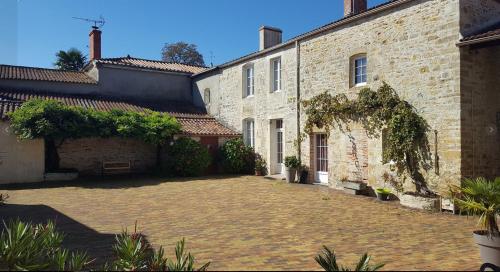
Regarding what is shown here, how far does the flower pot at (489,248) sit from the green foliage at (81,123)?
1344 cm

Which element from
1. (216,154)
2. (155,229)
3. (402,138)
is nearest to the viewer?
(155,229)

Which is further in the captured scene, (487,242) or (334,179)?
(334,179)

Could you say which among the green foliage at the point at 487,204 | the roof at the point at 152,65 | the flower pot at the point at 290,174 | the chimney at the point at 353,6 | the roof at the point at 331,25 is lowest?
the flower pot at the point at 290,174

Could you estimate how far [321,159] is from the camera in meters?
14.0

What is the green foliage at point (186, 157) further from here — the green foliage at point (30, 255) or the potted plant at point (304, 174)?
the green foliage at point (30, 255)

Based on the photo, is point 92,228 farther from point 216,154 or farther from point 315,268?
point 216,154

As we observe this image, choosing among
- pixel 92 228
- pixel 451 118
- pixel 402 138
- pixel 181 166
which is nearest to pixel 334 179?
pixel 402 138

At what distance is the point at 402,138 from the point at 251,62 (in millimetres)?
8912

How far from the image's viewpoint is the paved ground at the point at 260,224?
5.60 metres

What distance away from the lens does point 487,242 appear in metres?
5.01

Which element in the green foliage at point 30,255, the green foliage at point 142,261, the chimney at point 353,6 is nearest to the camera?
the green foliage at point 142,261

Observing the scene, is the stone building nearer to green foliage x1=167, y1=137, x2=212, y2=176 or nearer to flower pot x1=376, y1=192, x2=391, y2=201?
flower pot x1=376, y1=192, x2=391, y2=201

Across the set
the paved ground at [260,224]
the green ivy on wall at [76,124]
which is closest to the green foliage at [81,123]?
the green ivy on wall at [76,124]

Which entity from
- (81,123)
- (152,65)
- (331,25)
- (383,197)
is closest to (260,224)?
(383,197)
